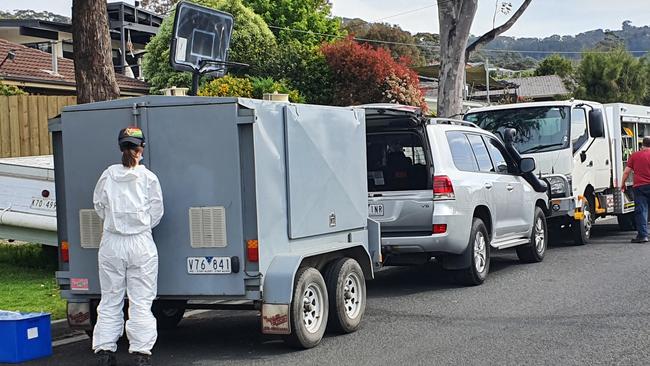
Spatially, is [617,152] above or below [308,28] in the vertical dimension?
below

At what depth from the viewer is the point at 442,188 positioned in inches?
419

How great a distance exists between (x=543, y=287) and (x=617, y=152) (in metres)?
6.90

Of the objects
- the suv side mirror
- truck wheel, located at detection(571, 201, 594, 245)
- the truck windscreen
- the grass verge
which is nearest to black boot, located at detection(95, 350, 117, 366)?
the grass verge

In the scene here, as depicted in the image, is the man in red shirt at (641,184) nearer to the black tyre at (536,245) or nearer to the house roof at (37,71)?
the black tyre at (536,245)

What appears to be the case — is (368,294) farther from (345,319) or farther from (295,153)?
(295,153)

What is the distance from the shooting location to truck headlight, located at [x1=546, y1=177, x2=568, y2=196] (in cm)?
1483

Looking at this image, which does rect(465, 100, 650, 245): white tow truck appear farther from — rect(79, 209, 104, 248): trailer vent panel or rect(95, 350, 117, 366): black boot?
rect(95, 350, 117, 366): black boot

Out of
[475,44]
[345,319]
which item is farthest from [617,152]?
[345,319]

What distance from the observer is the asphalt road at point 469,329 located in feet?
24.7

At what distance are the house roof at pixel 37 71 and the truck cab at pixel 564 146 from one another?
12547 mm

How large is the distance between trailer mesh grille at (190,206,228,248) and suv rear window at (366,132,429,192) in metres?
3.96

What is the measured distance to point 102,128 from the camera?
770 cm

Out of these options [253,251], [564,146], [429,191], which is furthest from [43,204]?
[564,146]

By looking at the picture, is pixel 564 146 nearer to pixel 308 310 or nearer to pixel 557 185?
pixel 557 185
